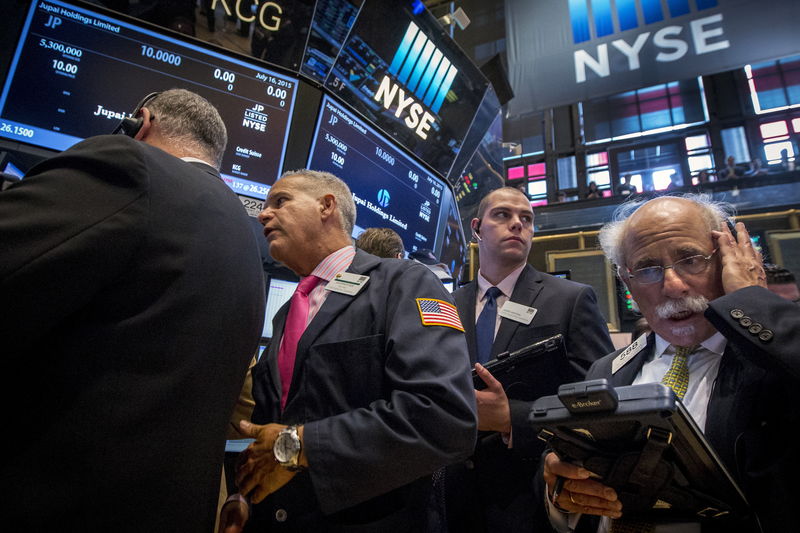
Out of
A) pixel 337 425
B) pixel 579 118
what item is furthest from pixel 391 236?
pixel 579 118

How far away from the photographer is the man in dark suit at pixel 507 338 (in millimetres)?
1627

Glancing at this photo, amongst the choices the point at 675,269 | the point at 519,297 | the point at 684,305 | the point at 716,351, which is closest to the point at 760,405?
the point at 716,351

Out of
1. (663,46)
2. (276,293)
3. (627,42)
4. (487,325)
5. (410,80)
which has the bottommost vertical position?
(487,325)

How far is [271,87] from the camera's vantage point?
2895 mm

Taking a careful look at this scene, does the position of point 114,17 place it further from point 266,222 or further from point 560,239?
point 560,239

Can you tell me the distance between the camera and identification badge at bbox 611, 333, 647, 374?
149 centimetres

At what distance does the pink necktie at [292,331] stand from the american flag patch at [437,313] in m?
0.38

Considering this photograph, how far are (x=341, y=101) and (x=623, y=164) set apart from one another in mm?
15818

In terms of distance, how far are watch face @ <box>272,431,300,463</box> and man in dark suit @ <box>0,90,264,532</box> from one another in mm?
122

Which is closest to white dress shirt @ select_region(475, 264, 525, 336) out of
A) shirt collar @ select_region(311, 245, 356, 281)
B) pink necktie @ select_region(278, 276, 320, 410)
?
shirt collar @ select_region(311, 245, 356, 281)

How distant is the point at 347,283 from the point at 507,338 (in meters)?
0.85

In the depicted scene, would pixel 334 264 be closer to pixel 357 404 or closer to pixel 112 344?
pixel 357 404

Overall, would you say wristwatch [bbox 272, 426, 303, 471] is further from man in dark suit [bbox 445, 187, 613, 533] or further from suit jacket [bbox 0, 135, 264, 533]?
man in dark suit [bbox 445, 187, 613, 533]

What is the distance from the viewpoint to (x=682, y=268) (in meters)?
1.43
